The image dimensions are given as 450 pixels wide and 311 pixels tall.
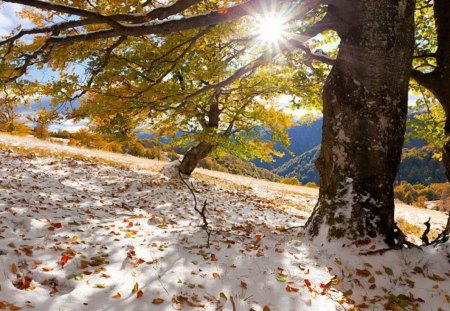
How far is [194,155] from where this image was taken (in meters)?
16.1

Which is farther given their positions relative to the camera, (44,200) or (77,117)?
(77,117)

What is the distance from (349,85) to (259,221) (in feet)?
16.6

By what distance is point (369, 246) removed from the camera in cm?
473

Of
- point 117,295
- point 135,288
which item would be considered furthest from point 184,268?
point 117,295

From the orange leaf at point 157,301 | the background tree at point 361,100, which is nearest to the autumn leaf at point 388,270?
the background tree at point 361,100

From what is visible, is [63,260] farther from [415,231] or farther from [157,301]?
[415,231]

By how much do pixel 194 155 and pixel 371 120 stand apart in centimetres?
1167

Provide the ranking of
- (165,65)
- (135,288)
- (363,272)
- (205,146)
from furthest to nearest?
(205,146)
(165,65)
(363,272)
(135,288)

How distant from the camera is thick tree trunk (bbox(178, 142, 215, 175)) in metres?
15.7

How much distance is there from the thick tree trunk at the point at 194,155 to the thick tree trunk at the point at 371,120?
10703mm

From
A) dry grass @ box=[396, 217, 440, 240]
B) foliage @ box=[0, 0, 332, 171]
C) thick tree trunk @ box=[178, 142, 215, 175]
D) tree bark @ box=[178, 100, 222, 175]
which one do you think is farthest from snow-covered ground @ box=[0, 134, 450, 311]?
thick tree trunk @ box=[178, 142, 215, 175]

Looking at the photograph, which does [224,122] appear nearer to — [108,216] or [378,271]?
[108,216]

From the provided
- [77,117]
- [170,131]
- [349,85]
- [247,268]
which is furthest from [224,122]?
[247,268]

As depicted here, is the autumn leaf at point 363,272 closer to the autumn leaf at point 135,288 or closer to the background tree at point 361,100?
the background tree at point 361,100
